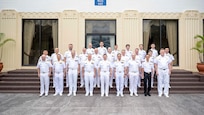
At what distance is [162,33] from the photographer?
14.2 meters

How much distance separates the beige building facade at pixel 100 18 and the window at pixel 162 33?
1.58 ft

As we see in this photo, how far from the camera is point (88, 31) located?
45.8 ft

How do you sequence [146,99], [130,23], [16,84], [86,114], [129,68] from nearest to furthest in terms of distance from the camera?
[86,114]
[146,99]
[129,68]
[16,84]
[130,23]

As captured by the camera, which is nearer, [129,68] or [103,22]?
[129,68]

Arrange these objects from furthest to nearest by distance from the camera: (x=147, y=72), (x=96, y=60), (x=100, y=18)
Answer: (x=100, y=18), (x=96, y=60), (x=147, y=72)

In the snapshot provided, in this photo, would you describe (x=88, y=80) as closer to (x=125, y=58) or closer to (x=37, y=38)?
(x=125, y=58)

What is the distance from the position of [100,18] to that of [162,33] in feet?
14.1

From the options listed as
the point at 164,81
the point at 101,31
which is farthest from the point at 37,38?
the point at 164,81

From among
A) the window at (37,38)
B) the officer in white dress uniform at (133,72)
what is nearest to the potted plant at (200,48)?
the officer in white dress uniform at (133,72)

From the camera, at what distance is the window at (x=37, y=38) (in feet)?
46.1

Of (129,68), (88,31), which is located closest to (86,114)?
(129,68)

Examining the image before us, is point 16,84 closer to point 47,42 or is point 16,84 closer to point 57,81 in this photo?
point 57,81

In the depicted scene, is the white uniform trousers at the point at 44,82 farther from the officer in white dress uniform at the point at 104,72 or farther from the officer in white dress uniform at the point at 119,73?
the officer in white dress uniform at the point at 119,73

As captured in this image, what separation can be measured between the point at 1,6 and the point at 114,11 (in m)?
7.44
